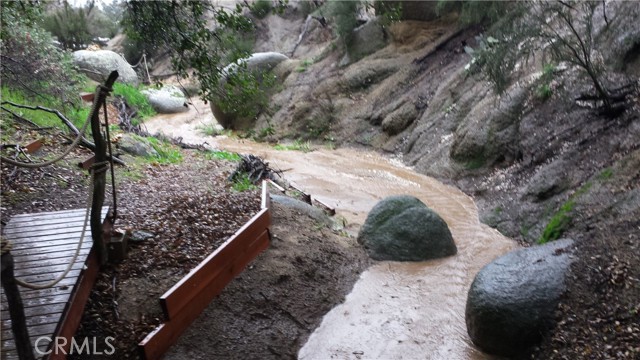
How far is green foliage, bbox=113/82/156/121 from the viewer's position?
70.1 feet

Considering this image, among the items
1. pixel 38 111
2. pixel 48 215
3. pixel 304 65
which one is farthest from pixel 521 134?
pixel 304 65

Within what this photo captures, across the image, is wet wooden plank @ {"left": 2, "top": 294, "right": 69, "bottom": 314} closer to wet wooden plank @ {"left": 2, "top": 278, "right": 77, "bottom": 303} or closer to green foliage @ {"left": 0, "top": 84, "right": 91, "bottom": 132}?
wet wooden plank @ {"left": 2, "top": 278, "right": 77, "bottom": 303}

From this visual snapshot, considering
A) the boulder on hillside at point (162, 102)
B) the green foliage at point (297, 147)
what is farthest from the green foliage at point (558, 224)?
the boulder on hillside at point (162, 102)

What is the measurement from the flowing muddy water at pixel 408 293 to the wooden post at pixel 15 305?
3.12 meters

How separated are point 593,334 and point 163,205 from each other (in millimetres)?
5302

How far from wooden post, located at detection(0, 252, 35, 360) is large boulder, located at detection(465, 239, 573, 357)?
390cm

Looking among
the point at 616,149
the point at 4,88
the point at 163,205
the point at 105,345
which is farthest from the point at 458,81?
the point at 105,345

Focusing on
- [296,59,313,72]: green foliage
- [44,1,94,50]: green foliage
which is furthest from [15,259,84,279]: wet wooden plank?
[44,1,94,50]: green foliage

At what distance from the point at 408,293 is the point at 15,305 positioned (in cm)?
482

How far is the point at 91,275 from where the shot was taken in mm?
4824

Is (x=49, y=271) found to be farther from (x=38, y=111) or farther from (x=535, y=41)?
(x=535, y=41)

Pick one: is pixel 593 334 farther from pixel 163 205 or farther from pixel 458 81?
pixel 458 81

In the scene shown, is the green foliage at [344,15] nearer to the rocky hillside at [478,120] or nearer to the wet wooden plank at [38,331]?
the rocky hillside at [478,120]

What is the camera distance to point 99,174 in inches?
178
